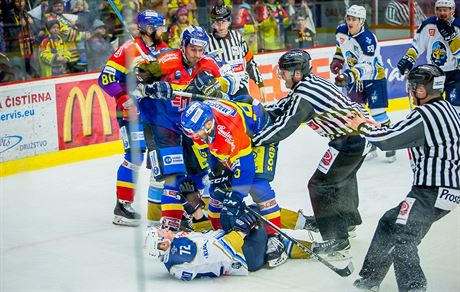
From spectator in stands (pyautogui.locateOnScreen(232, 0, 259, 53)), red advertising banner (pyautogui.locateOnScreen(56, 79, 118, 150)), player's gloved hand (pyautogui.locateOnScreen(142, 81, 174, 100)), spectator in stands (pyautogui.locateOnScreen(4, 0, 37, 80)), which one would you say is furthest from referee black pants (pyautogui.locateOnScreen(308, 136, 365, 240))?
spectator in stands (pyautogui.locateOnScreen(232, 0, 259, 53))

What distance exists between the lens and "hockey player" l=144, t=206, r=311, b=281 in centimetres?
354

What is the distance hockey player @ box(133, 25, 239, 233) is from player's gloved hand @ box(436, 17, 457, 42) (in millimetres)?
1503

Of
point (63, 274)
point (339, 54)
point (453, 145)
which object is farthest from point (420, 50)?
point (63, 274)

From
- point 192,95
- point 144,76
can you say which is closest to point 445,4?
point 192,95

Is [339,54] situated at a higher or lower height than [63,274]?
higher

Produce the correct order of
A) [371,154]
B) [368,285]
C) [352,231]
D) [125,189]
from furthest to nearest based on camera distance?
[125,189]
[371,154]
[352,231]
[368,285]

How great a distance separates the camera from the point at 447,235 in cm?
373

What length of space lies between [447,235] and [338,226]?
0.47 m

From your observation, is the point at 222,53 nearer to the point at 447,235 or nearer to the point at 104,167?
the point at 104,167

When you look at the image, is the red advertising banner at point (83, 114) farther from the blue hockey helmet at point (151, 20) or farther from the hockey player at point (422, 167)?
the hockey player at point (422, 167)

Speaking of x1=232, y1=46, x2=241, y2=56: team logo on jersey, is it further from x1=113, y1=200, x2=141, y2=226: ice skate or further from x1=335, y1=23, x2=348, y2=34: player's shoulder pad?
x1=113, y1=200, x2=141, y2=226: ice skate

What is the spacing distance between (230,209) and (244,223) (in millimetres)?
81

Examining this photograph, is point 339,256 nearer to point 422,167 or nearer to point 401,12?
point 422,167

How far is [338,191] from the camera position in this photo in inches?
160
